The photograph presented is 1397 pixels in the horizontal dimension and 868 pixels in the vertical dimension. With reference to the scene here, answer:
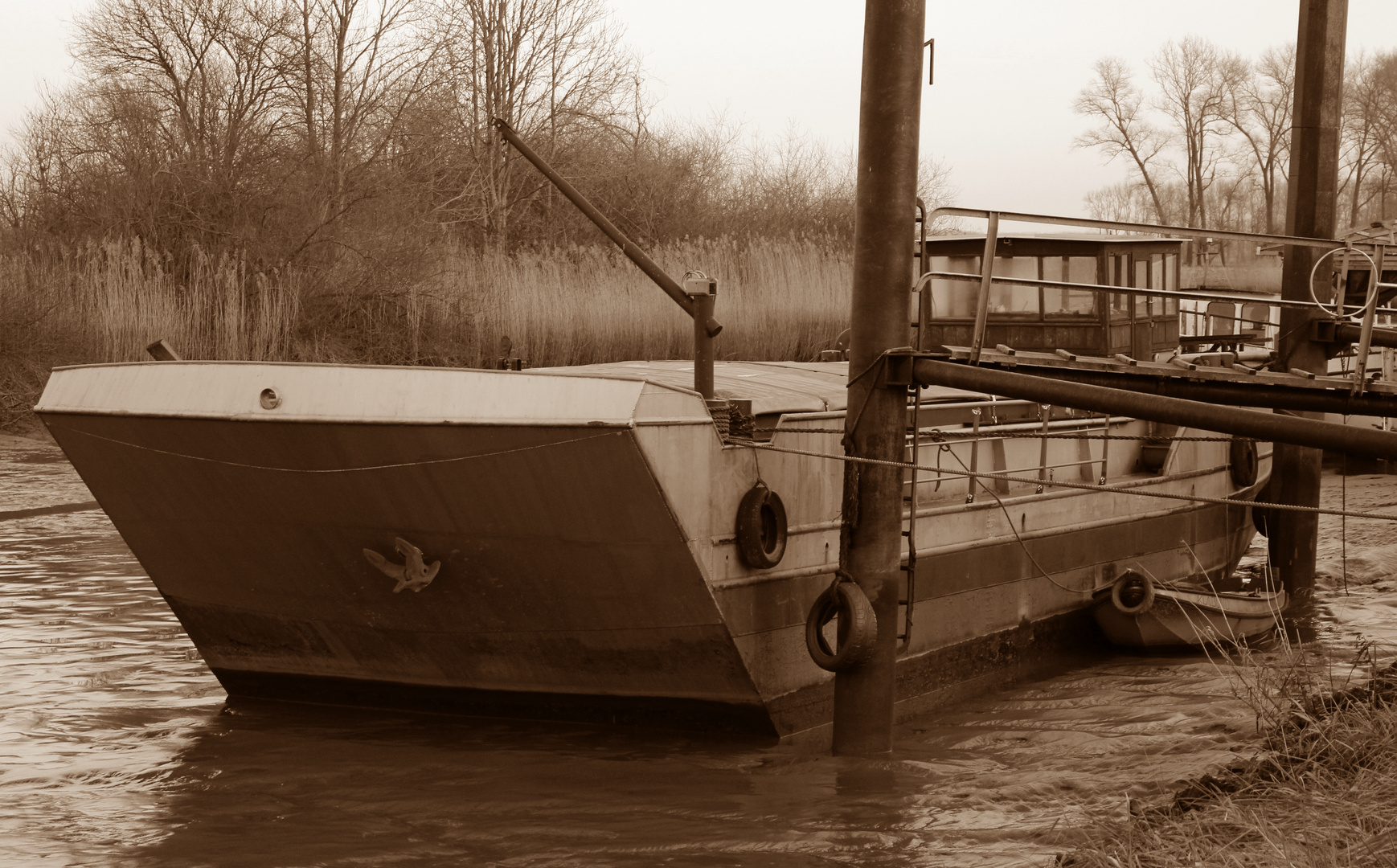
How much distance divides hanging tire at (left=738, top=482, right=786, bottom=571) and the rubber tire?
3514 millimetres

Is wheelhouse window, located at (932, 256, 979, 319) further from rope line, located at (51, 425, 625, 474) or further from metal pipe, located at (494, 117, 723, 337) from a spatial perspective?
rope line, located at (51, 425, 625, 474)

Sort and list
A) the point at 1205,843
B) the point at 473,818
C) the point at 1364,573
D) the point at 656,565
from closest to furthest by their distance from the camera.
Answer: the point at 1205,843 → the point at 473,818 → the point at 656,565 → the point at 1364,573

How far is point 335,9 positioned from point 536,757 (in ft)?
67.6

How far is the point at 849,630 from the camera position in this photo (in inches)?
235

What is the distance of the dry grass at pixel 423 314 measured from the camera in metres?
14.7

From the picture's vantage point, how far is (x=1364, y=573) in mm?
12094

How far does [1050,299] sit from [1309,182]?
7.49ft

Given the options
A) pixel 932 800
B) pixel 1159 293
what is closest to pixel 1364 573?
pixel 1159 293

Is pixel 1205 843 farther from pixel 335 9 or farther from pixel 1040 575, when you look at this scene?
pixel 335 9

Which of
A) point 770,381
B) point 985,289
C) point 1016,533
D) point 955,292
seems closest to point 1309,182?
point 955,292

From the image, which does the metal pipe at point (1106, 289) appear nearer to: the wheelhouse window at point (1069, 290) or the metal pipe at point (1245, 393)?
the metal pipe at point (1245, 393)

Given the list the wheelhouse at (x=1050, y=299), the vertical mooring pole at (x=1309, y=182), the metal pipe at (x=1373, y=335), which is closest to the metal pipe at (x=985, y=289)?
the metal pipe at (x=1373, y=335)

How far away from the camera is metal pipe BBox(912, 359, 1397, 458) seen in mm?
5043

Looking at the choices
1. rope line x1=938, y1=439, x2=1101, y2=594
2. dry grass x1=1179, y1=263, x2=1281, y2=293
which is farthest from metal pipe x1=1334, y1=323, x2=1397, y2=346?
dry grass x1=1179, y1=263, x2=1281, y2=293
